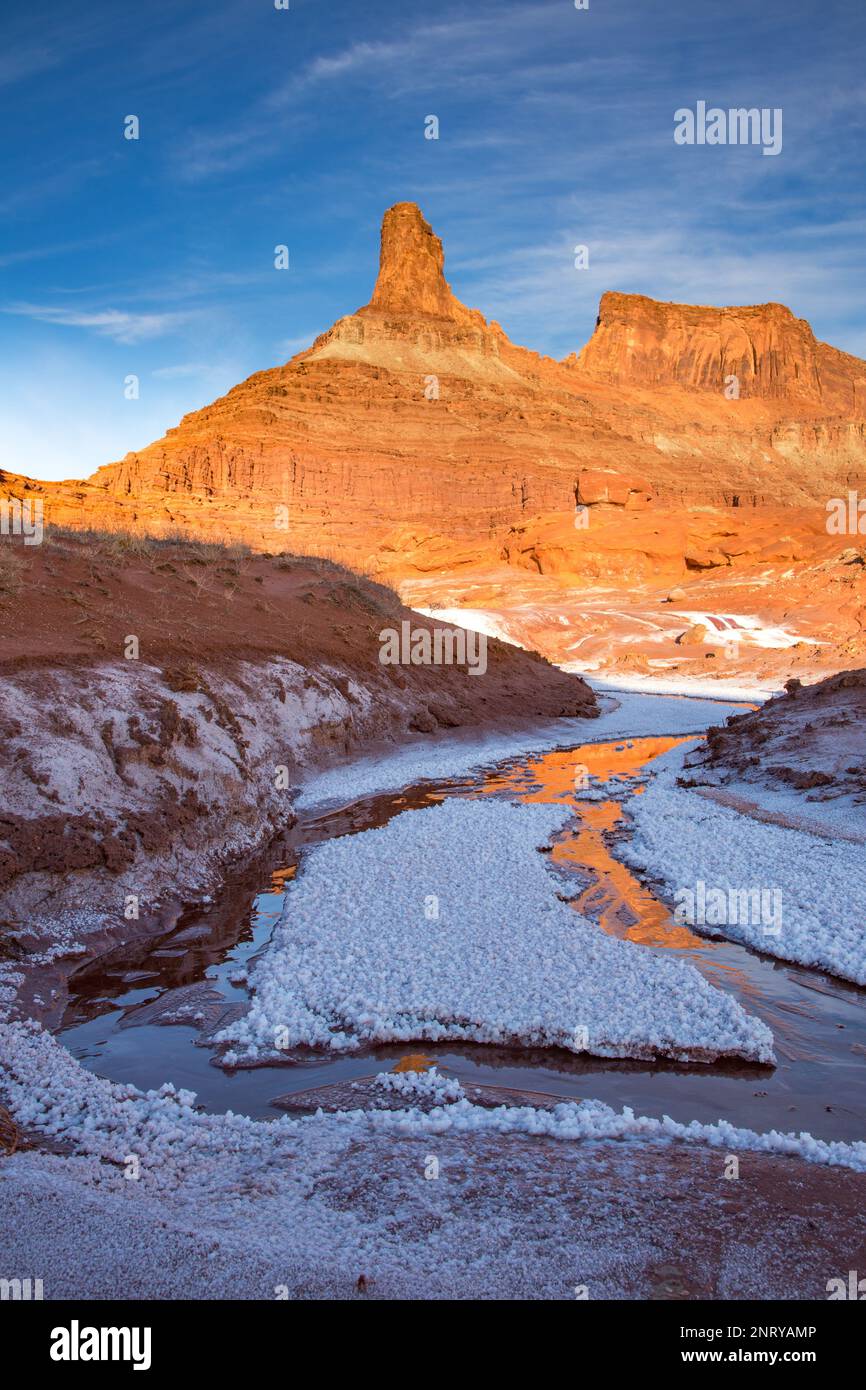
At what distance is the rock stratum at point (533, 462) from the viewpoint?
6116cm

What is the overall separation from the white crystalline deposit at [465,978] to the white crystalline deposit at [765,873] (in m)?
1.46

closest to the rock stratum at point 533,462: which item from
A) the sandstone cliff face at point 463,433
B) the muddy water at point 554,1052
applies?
the sandstone cliff face at point 463,433

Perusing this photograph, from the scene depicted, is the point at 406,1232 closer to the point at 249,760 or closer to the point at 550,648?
the point at 249,760

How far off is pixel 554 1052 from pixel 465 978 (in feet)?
3.91

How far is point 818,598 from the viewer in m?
47.6

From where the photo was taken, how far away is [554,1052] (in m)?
6.39
